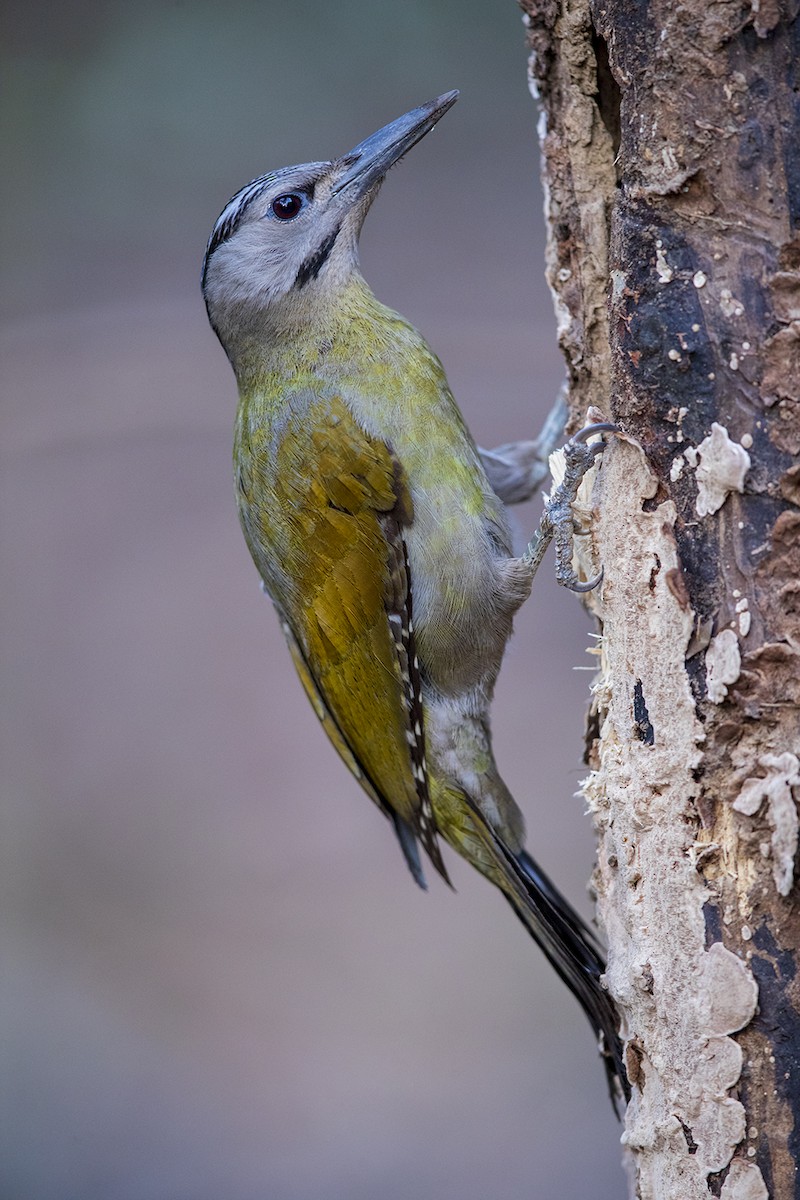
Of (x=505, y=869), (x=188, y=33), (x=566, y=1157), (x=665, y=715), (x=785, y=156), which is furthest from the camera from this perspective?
(x=188, y=33)

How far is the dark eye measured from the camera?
308 cm

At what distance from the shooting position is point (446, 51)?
18.9 ft

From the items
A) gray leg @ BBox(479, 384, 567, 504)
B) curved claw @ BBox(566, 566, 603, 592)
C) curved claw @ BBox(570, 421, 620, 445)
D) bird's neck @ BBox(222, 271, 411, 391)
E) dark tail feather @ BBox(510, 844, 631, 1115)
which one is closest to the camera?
curved claw @ BBox(570, 421, 620, 445)

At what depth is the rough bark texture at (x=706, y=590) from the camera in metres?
1.82

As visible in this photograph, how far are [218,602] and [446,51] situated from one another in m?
2.96

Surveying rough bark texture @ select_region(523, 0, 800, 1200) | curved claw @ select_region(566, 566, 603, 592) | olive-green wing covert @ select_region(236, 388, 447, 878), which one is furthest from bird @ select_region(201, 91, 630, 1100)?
rough bark texture @ select_region(523, 0, 800, 1200)

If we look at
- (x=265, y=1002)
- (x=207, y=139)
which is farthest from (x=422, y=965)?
(x=207, y=139)

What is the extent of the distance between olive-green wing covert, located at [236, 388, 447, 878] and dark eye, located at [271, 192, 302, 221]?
1.85 feet

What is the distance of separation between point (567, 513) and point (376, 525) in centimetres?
51

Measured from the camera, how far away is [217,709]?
5719 millimetres

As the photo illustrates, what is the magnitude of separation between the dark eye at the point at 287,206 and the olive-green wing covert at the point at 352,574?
22.2 inches

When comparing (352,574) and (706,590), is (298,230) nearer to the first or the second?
(352,574)

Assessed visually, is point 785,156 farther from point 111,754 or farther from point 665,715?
point 111,754

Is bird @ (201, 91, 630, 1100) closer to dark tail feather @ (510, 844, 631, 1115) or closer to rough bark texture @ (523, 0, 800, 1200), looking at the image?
dark tail feather @ (510, 844, 631, 1115)
